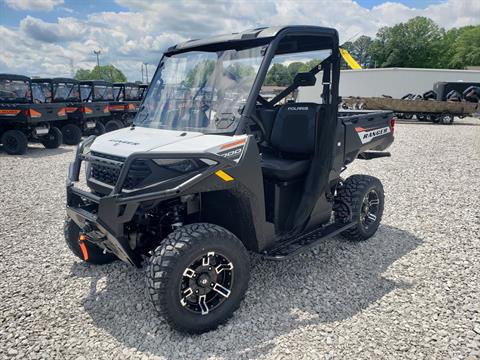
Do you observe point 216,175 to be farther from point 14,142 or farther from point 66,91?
point 66,91

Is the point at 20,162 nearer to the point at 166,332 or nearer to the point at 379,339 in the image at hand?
the point at 166,332

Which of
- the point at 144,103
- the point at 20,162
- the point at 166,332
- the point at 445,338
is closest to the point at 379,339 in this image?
the point at 445,338

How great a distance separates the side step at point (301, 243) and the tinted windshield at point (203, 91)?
3.91 feet

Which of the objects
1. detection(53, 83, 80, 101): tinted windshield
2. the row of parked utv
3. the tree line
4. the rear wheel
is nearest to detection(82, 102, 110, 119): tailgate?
the row of parked utv

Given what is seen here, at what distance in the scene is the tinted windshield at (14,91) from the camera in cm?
1085

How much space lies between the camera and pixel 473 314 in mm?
3154

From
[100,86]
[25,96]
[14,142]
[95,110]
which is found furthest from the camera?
[100,86]

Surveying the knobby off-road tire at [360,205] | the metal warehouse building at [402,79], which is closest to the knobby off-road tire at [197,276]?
the knobby off-road tire at [360,205]

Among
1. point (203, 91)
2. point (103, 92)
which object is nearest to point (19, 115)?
point (103, 92)

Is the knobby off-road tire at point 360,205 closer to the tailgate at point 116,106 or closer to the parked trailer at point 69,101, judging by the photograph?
the parked trailer at point 69,101

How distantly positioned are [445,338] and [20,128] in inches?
468

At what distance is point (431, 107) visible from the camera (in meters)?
19.1

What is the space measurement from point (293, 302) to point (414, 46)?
64443 millimetres

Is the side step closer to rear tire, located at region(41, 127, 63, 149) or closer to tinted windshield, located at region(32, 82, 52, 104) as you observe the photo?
rear tire, located at region(41, 127, 63, 149)
